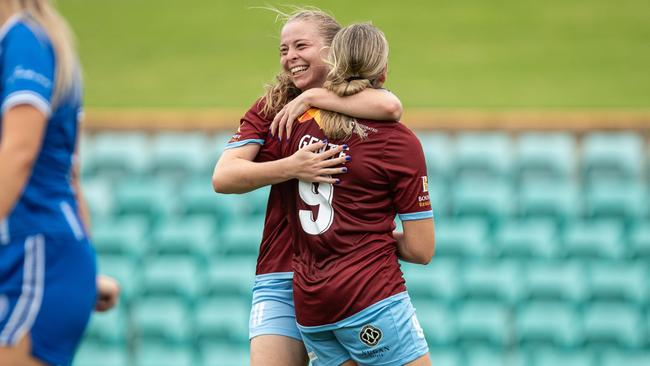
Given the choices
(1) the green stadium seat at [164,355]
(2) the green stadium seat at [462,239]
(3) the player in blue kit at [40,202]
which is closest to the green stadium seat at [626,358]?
(2) the green stadium seat at [462,239]

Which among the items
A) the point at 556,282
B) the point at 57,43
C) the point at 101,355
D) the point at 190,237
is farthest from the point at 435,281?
the point at 57,43

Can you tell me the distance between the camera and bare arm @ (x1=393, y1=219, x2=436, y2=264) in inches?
118

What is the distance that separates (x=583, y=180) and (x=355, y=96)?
4.78 m

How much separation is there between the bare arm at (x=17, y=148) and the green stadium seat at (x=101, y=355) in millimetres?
5494

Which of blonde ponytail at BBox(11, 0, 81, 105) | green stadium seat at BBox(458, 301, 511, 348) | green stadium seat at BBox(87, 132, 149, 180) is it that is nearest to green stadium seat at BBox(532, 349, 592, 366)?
green stadium seat at BBox(458, 301, 511, 348)

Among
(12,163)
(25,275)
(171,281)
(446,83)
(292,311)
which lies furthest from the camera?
(446,83)

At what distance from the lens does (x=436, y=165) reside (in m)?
7.39

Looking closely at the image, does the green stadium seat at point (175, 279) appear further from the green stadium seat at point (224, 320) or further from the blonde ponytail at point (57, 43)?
the blonde ponytail at point (57, 43)

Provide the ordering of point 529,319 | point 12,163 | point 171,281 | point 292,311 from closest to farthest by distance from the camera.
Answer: point 12,163 < point 292,311 < point 529,319 < point 171,281

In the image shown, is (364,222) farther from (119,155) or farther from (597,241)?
(119,155)

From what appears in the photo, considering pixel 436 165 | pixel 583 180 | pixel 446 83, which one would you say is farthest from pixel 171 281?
pixel 446 83

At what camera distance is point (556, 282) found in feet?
23.4

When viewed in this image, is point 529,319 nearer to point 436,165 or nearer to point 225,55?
point 436,165

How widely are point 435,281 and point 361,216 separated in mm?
4342
